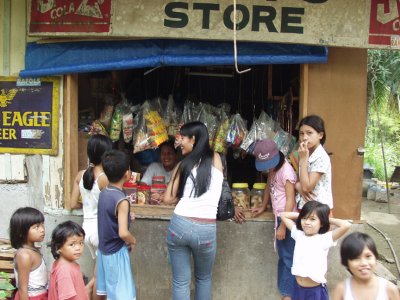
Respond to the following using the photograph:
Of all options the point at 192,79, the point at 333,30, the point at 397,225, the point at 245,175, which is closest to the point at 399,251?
the point at 397,225

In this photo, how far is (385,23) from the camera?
3.94m

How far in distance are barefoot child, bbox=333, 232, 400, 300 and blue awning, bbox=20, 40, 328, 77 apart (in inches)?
71.1

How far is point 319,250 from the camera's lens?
334cm

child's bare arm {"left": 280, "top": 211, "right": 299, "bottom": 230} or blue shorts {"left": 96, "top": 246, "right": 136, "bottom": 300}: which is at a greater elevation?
child's bare arm {"left": 280, "top": 211, "right": 299, "bottom": 230}

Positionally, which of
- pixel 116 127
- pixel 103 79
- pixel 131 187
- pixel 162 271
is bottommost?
pixel 162 271

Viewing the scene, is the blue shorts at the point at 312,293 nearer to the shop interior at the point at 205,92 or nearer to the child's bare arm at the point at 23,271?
the shop interior at the point at 205,92

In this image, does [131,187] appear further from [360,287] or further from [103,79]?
[360,287]

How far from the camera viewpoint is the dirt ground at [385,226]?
6.84 metres

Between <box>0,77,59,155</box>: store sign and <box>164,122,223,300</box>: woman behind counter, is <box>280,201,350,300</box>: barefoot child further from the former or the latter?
<box>0,77,59,155</box>: store sign

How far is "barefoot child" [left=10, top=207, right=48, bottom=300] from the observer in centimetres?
312

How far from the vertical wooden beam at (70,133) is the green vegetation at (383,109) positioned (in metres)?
5.43

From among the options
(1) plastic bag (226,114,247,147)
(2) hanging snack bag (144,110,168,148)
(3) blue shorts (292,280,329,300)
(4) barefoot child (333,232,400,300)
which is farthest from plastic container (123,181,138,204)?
(4) barefoot child (333,232,400,300)

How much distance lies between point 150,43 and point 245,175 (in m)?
2.17

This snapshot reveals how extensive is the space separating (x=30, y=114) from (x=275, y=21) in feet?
7.55
